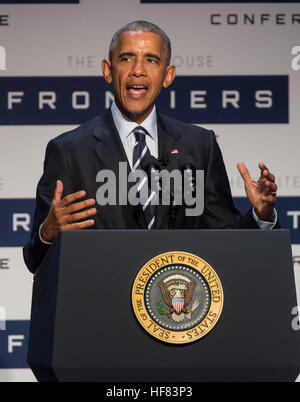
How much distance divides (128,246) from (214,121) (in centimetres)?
184

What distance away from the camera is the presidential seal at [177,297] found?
1.65m

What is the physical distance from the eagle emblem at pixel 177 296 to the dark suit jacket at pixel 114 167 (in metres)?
0.47

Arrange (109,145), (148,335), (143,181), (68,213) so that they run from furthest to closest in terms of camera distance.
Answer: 1. (109,145)
2. (143,181)
3. (68,213)
4. (148,335)

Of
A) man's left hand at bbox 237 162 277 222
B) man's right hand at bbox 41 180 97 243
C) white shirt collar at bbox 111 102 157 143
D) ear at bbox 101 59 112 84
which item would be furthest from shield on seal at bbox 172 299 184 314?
ear at bbox 101 59 112 84

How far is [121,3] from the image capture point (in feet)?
11.3

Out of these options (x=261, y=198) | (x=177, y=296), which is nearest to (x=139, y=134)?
(x=261, y=198)

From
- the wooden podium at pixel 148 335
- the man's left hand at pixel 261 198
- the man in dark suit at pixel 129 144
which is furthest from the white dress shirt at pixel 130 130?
the wooden podium at pixel 148 335

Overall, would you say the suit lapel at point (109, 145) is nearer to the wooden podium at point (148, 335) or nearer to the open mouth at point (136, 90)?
the open mouth at point (136, 90)

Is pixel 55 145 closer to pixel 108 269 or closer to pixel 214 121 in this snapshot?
pixel 108 269

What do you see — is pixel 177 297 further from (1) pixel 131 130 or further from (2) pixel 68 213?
(1) pixel 131 130

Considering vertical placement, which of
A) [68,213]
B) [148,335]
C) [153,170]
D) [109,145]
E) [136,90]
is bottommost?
[148,335]

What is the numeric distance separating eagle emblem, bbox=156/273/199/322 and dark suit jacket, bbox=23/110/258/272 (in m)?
0.47

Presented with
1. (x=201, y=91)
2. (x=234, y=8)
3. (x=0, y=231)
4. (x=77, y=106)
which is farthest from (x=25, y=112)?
(x=234, y=8)

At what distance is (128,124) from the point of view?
238 centimetres
